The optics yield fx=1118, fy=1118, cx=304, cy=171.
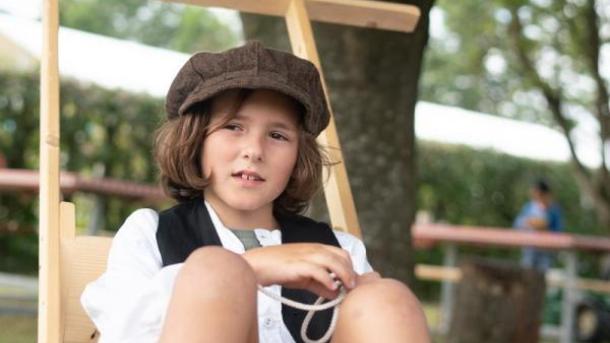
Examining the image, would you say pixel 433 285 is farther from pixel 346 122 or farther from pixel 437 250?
pixel 346 122

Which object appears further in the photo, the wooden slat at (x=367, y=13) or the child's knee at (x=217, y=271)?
the wooden slat at (x=367, y=13)

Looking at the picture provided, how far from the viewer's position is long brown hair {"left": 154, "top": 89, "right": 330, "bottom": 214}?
254cm

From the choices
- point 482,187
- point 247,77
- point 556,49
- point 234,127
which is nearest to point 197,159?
point 234,127

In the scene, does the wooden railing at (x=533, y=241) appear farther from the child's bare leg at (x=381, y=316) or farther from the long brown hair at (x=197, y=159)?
the child's bare leg at (x=381, y=316)

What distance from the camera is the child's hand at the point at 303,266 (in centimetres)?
215

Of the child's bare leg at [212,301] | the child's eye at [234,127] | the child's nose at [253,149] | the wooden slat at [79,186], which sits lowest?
the wooden slat at [79,186]

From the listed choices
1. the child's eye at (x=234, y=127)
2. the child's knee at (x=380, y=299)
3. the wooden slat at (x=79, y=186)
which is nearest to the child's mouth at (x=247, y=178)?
the child's eye at (x=234, y=127)

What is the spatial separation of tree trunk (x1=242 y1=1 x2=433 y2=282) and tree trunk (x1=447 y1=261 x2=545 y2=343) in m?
2.40

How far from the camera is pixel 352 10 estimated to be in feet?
10.3

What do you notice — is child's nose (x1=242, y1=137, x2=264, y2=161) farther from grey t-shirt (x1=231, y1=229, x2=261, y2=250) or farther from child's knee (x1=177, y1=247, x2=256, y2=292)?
child's knee (x1=177, y1=247, x2=256, y2=292)

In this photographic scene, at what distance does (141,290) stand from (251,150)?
A: 0.42 meters

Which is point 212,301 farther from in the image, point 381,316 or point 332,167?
point 332,167

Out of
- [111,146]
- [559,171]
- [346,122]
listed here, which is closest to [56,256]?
[346,122]

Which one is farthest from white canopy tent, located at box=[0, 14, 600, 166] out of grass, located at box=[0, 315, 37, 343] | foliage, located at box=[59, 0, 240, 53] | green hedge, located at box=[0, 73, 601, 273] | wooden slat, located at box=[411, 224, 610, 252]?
foliage, located at box=[59, 0, 240, 53]
